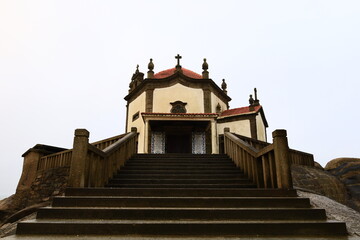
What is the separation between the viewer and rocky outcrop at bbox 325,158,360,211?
1055 cm

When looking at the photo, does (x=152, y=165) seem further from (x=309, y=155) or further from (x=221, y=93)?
(x=221, y=93)

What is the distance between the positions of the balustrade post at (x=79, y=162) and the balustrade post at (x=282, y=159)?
389cm

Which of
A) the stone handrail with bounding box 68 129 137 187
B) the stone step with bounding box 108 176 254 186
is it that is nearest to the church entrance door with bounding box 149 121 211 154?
the stone handrail with bounding box 68 129 137 187

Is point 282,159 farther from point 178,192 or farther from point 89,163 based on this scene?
point 89,163

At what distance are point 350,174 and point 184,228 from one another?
11.4m

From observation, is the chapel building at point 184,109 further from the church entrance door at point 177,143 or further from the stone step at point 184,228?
the stone step at point 184,228

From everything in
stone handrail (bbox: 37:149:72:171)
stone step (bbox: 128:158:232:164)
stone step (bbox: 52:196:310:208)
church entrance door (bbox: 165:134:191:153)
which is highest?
church entrance door (bbox: 165:134:191:153)

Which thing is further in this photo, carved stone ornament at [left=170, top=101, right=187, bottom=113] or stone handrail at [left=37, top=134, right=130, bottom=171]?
carved stone ornament at [left=170, top=101, right=187, bottom=113]

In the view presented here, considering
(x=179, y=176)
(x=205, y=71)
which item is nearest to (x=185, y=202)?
(x=179, y=176)

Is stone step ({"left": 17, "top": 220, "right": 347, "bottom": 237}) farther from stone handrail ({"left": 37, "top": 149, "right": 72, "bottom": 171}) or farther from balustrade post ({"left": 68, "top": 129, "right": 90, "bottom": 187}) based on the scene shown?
stone handrail ({"left": 37, "top": 149, "right": 72, "bottom": 171})

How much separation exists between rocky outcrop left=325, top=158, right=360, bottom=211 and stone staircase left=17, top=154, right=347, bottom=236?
785cm

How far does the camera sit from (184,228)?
3.60 m

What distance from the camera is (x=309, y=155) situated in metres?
12.6

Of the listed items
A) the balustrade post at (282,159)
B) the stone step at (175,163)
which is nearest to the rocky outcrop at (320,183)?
the stone step at (175,163)
